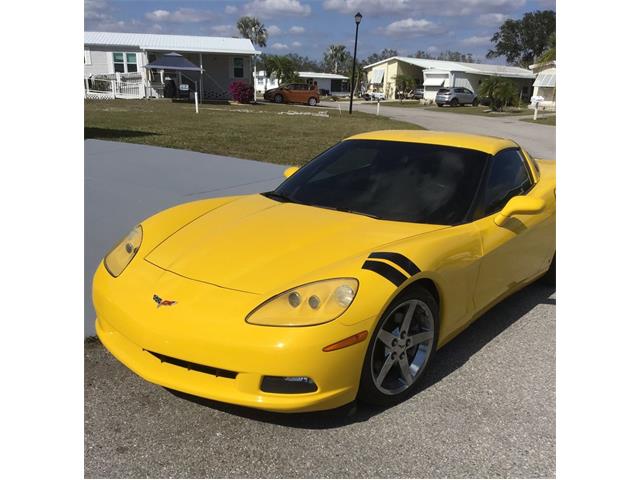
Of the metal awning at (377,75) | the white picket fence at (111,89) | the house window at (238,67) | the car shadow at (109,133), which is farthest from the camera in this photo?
the metal awning at (377,75)

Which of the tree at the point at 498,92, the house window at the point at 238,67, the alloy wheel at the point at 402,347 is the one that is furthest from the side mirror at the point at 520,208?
the house window at the point at 238,67

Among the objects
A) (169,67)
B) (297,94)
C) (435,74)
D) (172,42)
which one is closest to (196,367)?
(169,67)

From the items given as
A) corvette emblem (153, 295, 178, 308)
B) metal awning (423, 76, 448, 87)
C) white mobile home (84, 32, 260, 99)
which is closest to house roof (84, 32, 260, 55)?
white mobile home (84, 32, 260, 99)

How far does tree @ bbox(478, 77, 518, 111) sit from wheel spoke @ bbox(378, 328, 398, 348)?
36765 mm

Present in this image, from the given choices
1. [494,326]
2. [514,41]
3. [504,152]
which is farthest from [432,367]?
[514,41]

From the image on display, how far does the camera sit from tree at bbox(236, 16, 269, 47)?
92.8 metres

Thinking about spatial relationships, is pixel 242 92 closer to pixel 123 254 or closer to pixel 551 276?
pixel 551 276

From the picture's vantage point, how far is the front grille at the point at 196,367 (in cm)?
232

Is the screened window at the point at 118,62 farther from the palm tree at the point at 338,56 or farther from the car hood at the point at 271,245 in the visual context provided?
the palm tree at the point at 338,56

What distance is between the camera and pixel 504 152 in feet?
12.4

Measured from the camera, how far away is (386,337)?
2586mm

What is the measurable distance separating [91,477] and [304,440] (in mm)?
930

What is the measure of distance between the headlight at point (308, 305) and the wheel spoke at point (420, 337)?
577mm

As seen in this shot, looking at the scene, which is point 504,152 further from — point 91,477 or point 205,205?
point 91,477
